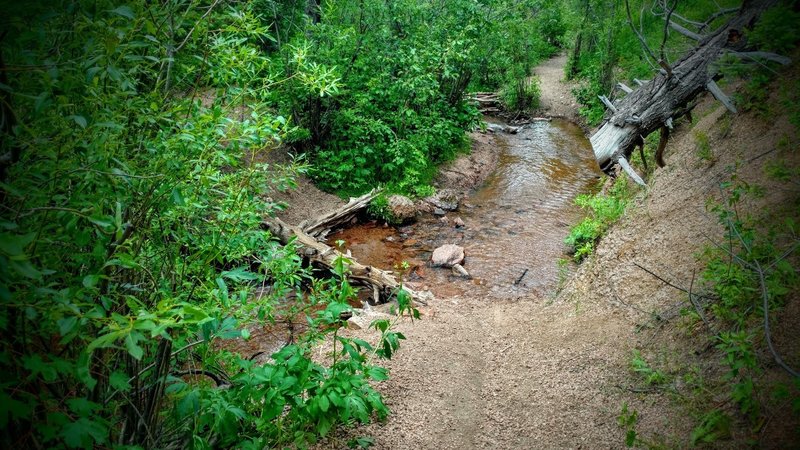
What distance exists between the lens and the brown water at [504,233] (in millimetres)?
7648

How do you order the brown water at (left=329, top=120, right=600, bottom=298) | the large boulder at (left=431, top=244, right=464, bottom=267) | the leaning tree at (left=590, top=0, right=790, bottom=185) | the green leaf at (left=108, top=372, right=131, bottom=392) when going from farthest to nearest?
the large boulder at (left=431, top=244, right=464, bottom=267), the brown water at (left=329, top=120, right=600, bottom=298), the leaning tree at (left=590, top=0, right=790, bottom=185), the green leaf at (left=108, top=372, right=131, bottom=392)

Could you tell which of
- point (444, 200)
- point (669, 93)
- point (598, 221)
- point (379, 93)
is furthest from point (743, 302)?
point (379, 93)

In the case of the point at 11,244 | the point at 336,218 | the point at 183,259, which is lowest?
the point at 336,218

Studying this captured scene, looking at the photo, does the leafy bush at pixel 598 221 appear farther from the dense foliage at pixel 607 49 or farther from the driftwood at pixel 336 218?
the dense foliage at pixel 607 49

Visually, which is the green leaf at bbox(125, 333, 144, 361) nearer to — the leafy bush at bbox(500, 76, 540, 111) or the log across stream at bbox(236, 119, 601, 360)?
the log across stream at bbox(236, 119, 601, 360)

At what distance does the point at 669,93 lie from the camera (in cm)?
600

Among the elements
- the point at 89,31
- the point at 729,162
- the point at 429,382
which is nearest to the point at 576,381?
the point at 429,382

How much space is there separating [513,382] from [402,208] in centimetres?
604

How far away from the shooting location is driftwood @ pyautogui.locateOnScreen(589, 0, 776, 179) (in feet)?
18.4

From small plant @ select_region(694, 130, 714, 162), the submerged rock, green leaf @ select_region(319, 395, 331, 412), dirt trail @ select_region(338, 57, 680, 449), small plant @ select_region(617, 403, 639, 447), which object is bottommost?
the submerged rock

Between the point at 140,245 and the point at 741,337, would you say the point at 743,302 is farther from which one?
the point at 140,245

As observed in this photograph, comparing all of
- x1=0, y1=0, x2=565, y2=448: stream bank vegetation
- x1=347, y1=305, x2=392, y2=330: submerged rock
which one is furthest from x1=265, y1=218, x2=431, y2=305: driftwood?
x1=0, y1=0, x2=565, y2=448: stream bank vegetation

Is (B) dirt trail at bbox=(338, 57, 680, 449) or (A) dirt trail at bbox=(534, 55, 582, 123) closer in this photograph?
(B) dirt trail at bbox=(338, 57, 680, 449)

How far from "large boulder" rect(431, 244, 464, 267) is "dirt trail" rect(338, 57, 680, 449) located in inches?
102
